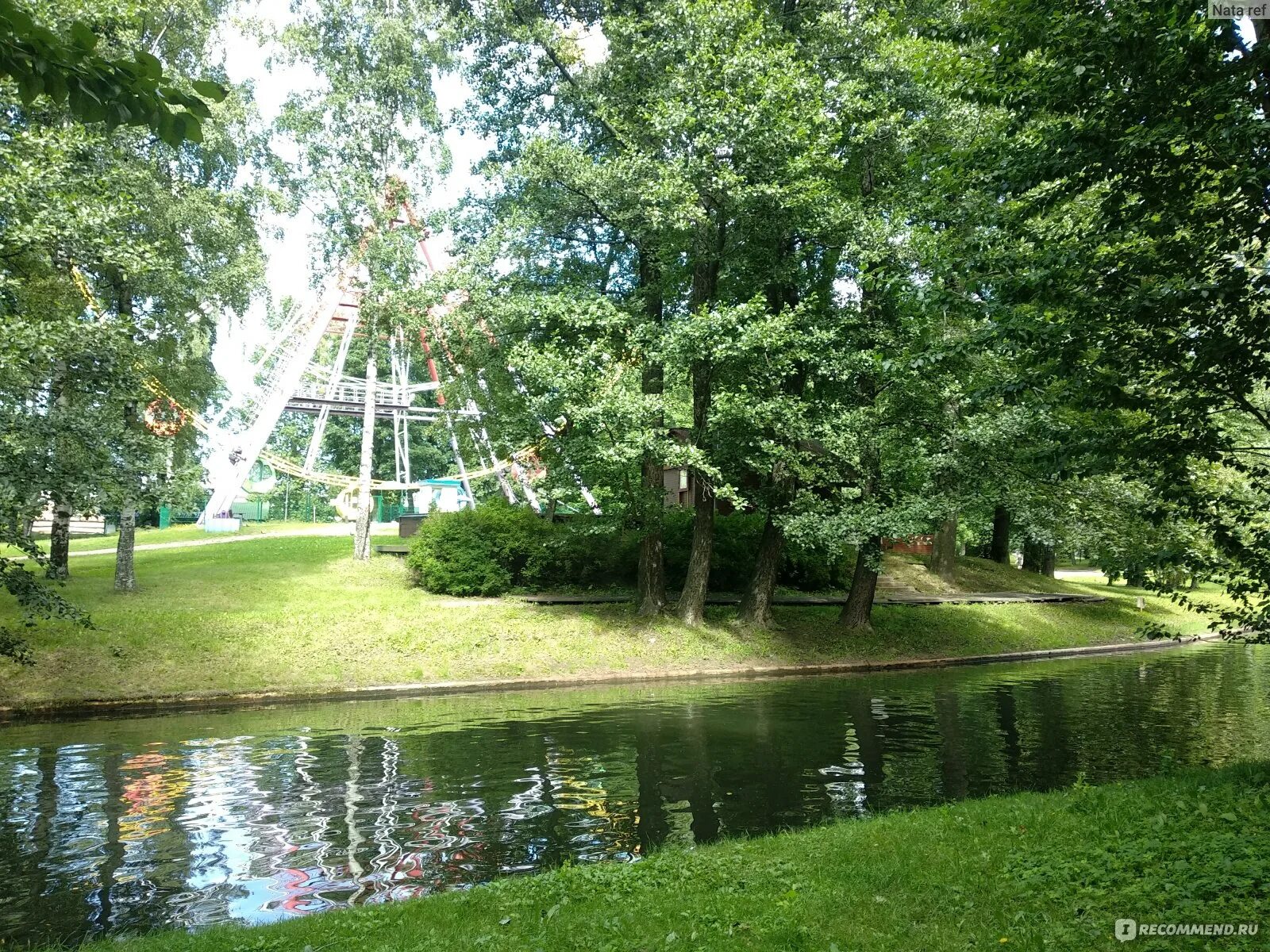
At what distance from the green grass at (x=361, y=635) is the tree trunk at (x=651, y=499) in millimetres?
905

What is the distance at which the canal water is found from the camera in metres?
8.88

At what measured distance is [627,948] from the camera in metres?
5.97

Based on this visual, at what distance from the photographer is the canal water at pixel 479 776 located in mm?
8883

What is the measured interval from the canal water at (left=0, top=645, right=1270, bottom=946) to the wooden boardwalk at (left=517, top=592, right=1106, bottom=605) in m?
5.79

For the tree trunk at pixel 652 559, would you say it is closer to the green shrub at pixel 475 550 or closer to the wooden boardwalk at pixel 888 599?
the wooden boardwalk at pixel 888 599

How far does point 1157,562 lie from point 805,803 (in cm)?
502

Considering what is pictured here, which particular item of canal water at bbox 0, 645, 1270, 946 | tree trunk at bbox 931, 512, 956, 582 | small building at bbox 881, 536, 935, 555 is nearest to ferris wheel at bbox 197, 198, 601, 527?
canal water at bbox 0, 645, 1270, 946

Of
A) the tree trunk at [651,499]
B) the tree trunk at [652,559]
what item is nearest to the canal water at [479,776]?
the tree trunk at [652,559]

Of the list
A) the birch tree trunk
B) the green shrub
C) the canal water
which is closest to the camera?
the canal water

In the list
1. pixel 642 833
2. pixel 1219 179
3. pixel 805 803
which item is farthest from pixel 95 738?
pixel 1219 179

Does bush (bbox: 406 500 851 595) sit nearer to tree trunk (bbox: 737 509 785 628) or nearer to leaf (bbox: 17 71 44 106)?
tree trunk (bbox: 737 509 785 628)

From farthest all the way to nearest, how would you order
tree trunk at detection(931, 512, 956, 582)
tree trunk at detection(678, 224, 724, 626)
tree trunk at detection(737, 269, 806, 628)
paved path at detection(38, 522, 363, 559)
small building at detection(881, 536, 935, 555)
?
small building at detection(881, 536, 935, 555)
tree trunk at detection(931, 512, 956, 582)
paved path at detection(38, 522, 363, 559)
tree trunk at detection(737, 269, 806, 628)
tree trunk at detection(678, 224, 724, 626)

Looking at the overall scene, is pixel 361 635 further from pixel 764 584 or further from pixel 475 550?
pixel 764 584

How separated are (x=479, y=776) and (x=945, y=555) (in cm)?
2700
